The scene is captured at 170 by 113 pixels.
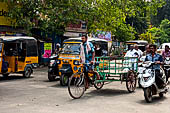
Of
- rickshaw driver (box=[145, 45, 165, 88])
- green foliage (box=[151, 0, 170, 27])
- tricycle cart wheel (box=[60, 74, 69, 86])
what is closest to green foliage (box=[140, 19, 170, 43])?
green foliage (box=[151, 0, 170, 27])

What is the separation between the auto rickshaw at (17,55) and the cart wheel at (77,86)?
20.7ft

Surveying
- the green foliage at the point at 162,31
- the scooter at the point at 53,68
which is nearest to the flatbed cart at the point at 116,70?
the scooter at the point at 53,68

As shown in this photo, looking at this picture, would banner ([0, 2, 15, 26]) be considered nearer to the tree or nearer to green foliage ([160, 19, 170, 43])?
the tree

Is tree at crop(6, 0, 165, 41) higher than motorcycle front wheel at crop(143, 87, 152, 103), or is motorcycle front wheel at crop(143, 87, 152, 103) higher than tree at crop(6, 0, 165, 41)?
tree at crop(6, 0, 165, 41)

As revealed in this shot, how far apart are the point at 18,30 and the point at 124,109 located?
18.5 m

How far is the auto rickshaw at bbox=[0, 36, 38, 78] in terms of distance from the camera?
45.8ft

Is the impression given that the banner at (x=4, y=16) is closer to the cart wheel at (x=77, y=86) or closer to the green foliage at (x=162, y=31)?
the cart wheel at (x=77, y=86)

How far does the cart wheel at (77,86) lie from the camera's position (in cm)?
837

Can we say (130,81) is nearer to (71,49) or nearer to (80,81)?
(80,81)

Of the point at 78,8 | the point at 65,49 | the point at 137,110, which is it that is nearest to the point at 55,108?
the point at 137,110

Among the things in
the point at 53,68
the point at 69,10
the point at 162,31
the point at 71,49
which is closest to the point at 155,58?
the point at 71,49

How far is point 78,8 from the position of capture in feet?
71.2

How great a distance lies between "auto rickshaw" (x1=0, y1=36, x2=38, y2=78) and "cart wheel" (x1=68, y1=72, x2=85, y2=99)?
6.31 metres

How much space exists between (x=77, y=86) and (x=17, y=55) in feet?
23.6
